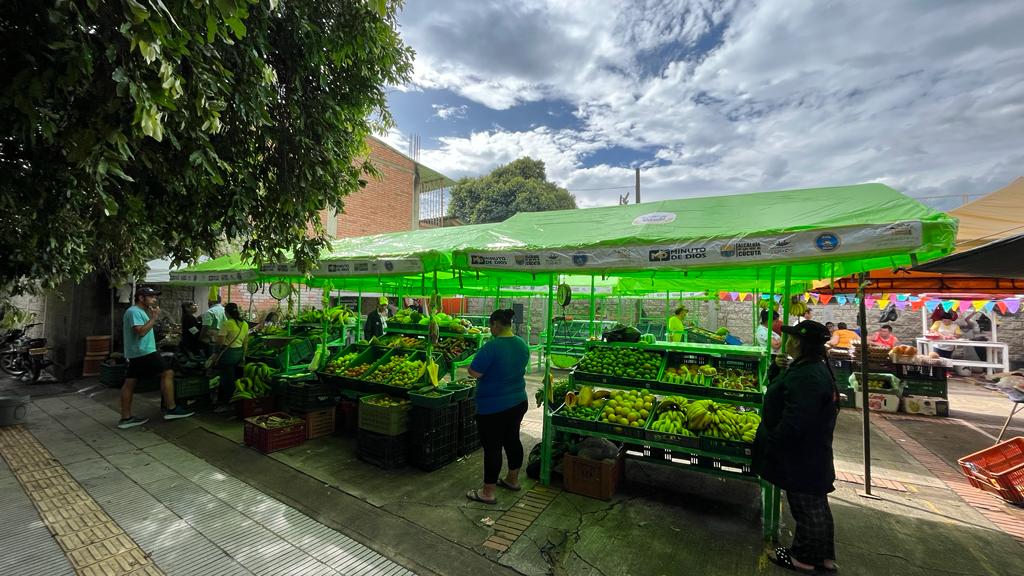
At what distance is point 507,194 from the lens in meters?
29.8

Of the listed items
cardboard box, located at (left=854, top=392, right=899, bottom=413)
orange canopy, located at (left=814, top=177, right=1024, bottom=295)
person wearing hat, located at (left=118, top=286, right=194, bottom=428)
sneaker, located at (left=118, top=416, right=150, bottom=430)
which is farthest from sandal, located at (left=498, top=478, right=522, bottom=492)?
cardboard box, located at (left=854, top=392, right=899, bottom=413)

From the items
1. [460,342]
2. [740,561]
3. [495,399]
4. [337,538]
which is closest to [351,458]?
[337,538]

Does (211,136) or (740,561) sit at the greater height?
(211,136)

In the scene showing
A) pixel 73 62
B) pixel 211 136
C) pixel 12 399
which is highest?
pixel 211 136

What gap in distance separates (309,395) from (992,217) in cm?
994

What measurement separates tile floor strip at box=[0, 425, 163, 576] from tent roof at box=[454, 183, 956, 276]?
3915 mm

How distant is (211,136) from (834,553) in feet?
21.7

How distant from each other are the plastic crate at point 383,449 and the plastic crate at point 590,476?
206cm

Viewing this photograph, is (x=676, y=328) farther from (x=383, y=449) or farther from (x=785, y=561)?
(x=383, y=449)

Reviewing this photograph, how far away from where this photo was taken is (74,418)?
6984 millimetres

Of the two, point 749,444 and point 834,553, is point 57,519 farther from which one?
point 834,553

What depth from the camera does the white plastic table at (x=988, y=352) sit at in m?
12.1

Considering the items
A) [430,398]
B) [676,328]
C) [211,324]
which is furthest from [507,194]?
[430,398]

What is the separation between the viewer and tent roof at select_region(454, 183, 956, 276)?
9.61ft
